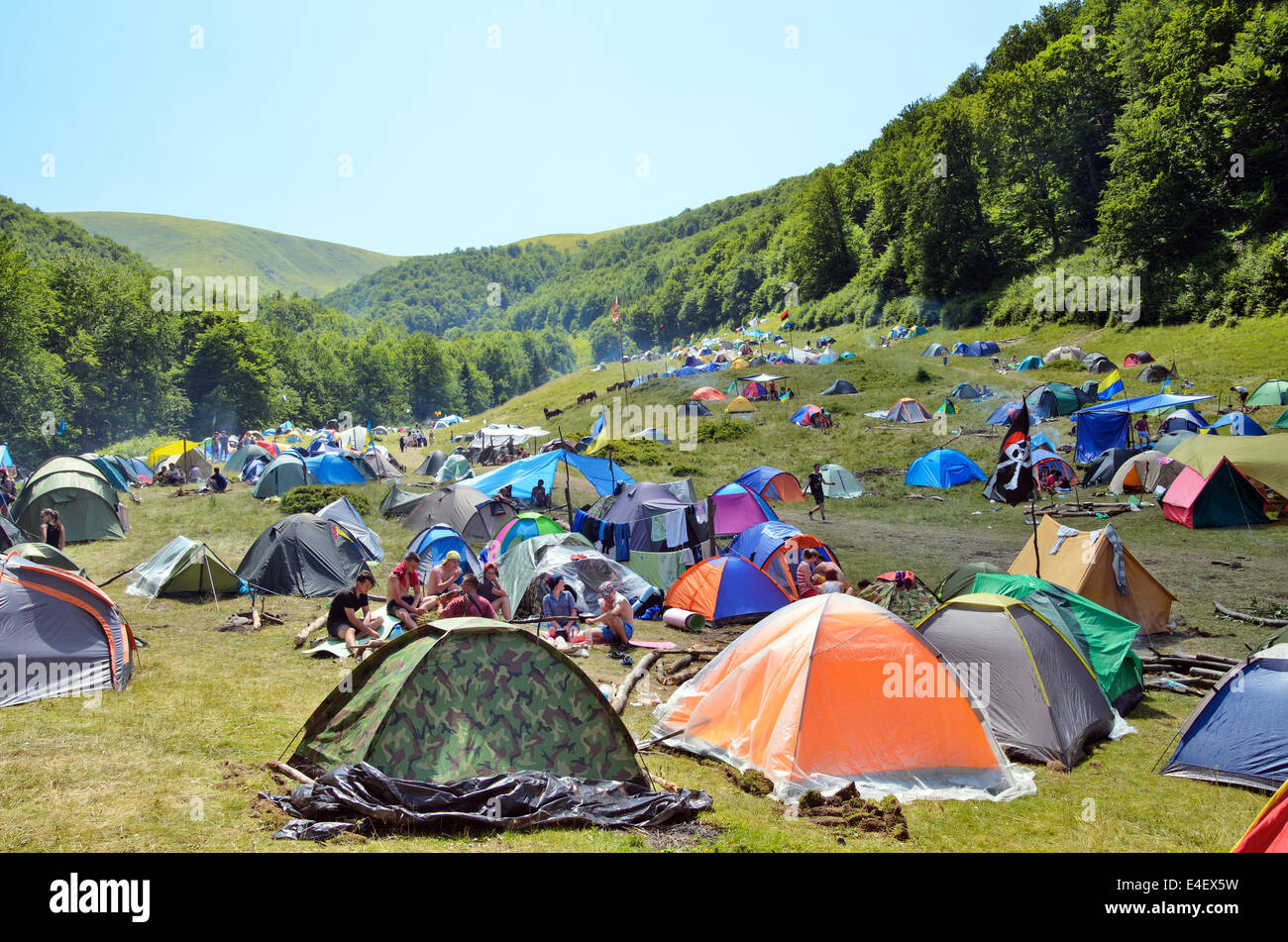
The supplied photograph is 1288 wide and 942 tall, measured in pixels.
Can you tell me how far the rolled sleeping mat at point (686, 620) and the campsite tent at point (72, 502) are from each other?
15739 millimetres

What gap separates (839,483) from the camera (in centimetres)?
2570

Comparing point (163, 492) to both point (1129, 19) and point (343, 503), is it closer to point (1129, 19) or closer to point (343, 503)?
point (343, 503)

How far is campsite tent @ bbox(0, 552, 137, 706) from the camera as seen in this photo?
8195mm

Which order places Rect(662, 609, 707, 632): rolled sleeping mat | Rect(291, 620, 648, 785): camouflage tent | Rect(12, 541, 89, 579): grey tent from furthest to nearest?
Rect(662, 609, 707, 632): rolled sleeping mat → Rect(12, 541, 89, 579): grey tent → Rect(291, 620, 648, 785): camouflage tent

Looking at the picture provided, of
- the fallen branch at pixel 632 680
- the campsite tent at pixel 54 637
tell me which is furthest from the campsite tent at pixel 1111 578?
the campsite tent at pixel 54 637

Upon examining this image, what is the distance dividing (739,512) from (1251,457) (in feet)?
38.7

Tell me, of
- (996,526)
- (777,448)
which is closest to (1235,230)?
(777,448)

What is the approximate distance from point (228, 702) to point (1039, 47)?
300 ft

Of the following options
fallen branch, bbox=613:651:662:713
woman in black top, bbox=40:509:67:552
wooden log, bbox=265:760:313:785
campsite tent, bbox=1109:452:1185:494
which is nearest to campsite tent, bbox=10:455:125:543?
woman in black top, bbox=40:509:67:552

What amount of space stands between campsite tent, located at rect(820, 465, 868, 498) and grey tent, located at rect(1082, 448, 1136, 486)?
6.50 metres

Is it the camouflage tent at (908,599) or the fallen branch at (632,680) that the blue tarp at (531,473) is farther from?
the camouflage tent at (908,599)

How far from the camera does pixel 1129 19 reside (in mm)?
52000

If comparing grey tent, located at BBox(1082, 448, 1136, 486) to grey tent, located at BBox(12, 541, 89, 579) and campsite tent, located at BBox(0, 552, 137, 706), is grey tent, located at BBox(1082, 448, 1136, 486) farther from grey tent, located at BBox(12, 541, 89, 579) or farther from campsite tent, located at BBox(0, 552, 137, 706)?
grey tent, located at BBox(12, 541, 89, 579)
